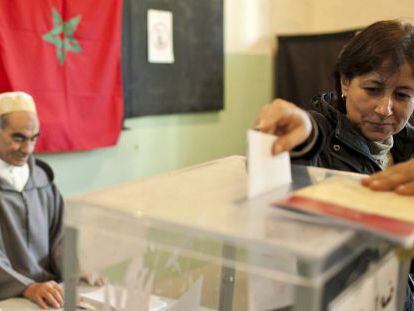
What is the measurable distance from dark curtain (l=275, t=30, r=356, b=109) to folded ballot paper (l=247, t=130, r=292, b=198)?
150 inches

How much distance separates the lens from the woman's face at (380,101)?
1.12 m

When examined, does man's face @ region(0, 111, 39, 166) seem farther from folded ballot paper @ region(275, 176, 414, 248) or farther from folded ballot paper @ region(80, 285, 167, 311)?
folded ballot paper @ region(275, 176, 414, 248)

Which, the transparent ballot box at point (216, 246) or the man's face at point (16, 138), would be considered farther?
the man's face at point (16, 138)

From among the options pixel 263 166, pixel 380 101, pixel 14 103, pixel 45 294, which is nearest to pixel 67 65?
pixel 14 103

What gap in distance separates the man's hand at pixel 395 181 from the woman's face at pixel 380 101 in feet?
1.48

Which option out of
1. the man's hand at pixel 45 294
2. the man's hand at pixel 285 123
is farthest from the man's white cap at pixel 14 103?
the man's hand at pixel 285 123

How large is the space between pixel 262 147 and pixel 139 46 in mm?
2814

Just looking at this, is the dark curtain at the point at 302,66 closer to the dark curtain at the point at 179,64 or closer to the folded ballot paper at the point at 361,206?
the dark curtain at the point at 179,64

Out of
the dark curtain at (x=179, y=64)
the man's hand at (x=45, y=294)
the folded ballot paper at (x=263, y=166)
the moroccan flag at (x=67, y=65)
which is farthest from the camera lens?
the dark curtain at (x=179, y=64)

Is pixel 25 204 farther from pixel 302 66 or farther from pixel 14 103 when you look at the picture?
pixel 302 66

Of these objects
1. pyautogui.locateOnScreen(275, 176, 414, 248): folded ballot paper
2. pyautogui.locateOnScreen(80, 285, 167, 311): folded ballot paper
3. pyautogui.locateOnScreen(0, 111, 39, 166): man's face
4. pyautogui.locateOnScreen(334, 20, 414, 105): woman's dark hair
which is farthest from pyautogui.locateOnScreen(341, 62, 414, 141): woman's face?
pyautogui.locateOnScreen(0, 111, 39, 166): man's face

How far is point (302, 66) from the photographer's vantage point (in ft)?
14.7

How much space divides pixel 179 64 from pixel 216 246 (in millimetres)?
3156

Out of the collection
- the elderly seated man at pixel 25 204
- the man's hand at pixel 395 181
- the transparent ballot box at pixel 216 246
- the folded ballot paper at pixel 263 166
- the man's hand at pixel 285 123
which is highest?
the man's hand at pixel 285 123
